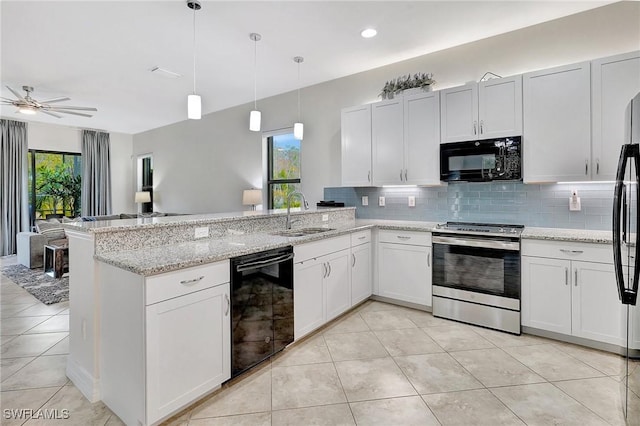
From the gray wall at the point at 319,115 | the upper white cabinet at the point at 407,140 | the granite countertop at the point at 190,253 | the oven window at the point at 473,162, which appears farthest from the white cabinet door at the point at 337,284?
the gray wall at the point at 319,115

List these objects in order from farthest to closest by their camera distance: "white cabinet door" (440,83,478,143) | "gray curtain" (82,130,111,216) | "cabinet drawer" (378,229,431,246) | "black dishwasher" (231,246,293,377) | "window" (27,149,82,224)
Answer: "gray curtain" (82,130,111,216) < "window" (27,149,82,224) < "cabinet drawer" (378,229,431,246) < "white cabinet door" (440,83,478,143) < "black dishwasher" (231,246,293,377)

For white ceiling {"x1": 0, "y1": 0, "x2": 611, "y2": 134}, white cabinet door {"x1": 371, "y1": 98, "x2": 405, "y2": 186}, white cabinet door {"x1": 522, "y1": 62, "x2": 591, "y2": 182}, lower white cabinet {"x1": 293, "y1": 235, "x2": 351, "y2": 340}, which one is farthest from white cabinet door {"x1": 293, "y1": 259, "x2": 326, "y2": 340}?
white ceiling {"x1": 0, "y1": 0, "x2": 611, "y2": 134}

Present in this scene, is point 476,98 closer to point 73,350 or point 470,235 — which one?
point 470,235

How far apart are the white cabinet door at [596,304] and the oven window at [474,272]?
0.53 m

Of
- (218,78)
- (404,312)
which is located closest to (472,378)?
(404,312)

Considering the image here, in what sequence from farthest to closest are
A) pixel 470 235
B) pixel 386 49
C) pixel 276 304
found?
pixel 386 49, pixel 470 235, pixel 276 304

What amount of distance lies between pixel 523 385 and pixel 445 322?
3.41 ft

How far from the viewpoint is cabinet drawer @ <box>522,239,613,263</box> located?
2.43 meters

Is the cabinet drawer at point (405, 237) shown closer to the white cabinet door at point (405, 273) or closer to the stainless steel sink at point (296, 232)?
the white cabinet door at point (405, 273)

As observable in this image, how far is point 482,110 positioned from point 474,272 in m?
1.55

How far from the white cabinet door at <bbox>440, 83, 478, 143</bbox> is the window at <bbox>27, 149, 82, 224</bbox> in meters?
8.30

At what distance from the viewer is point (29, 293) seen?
4.03 m

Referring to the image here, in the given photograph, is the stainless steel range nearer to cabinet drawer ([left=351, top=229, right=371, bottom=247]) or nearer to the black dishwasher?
cabinet drawer ([left=351, top=229, right=371, bottom=247])

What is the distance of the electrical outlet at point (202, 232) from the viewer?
237 centimetres
